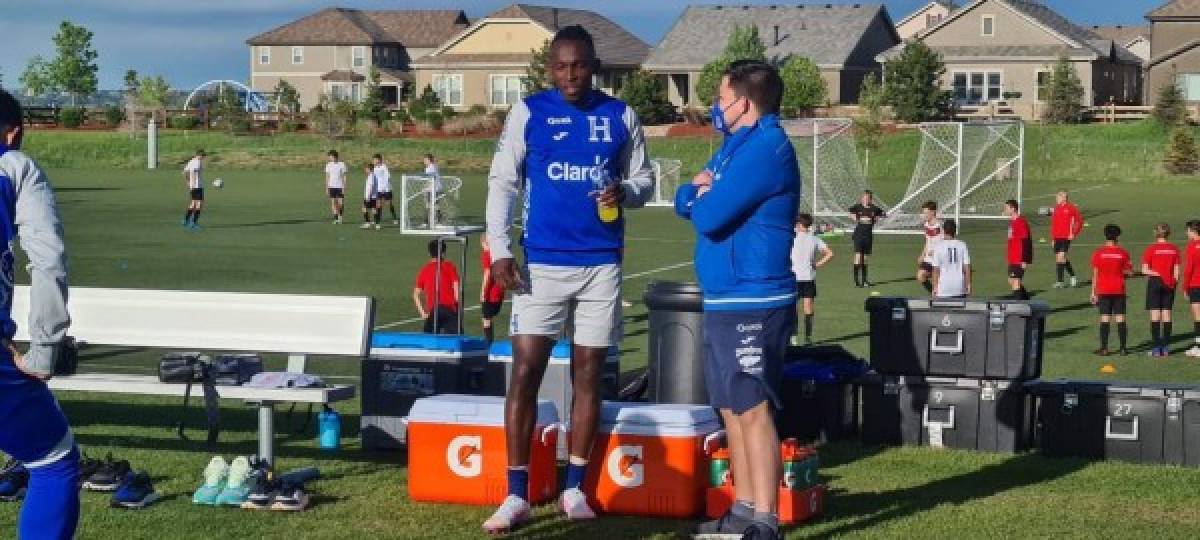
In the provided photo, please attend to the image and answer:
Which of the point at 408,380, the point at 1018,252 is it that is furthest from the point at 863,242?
the point at 408,380

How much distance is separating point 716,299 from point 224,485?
2.83m

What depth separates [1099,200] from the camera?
55188 millimetres

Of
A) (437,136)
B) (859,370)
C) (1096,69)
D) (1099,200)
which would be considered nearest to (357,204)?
(1099,200)

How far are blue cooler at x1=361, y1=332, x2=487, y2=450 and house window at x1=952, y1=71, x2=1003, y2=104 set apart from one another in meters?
87.4

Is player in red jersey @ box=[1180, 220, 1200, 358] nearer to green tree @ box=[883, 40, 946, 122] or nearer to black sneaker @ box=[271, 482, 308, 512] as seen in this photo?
black sneaker @ box=[271, 482, 308, 512]

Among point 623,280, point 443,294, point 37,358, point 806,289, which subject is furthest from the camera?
point 623,280

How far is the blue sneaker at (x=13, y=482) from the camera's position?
29.6ft

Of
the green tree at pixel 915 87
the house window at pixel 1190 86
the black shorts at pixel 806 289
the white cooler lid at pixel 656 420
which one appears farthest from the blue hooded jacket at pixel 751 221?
the house window at pixel 1190 86

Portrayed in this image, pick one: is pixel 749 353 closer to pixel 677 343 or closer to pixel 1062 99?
pixel 677 343

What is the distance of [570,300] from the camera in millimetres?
8383

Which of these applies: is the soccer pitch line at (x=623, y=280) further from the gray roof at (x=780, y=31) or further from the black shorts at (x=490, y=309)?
the gray roof at (x=780, y=31)

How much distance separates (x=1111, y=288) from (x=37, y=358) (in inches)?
671

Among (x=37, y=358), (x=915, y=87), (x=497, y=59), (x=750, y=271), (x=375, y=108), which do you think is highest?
(x=497, y=59)

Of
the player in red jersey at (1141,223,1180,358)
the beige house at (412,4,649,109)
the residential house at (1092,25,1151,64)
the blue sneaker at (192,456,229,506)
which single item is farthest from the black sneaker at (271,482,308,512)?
the residential house at (1092,25,1151,64)
